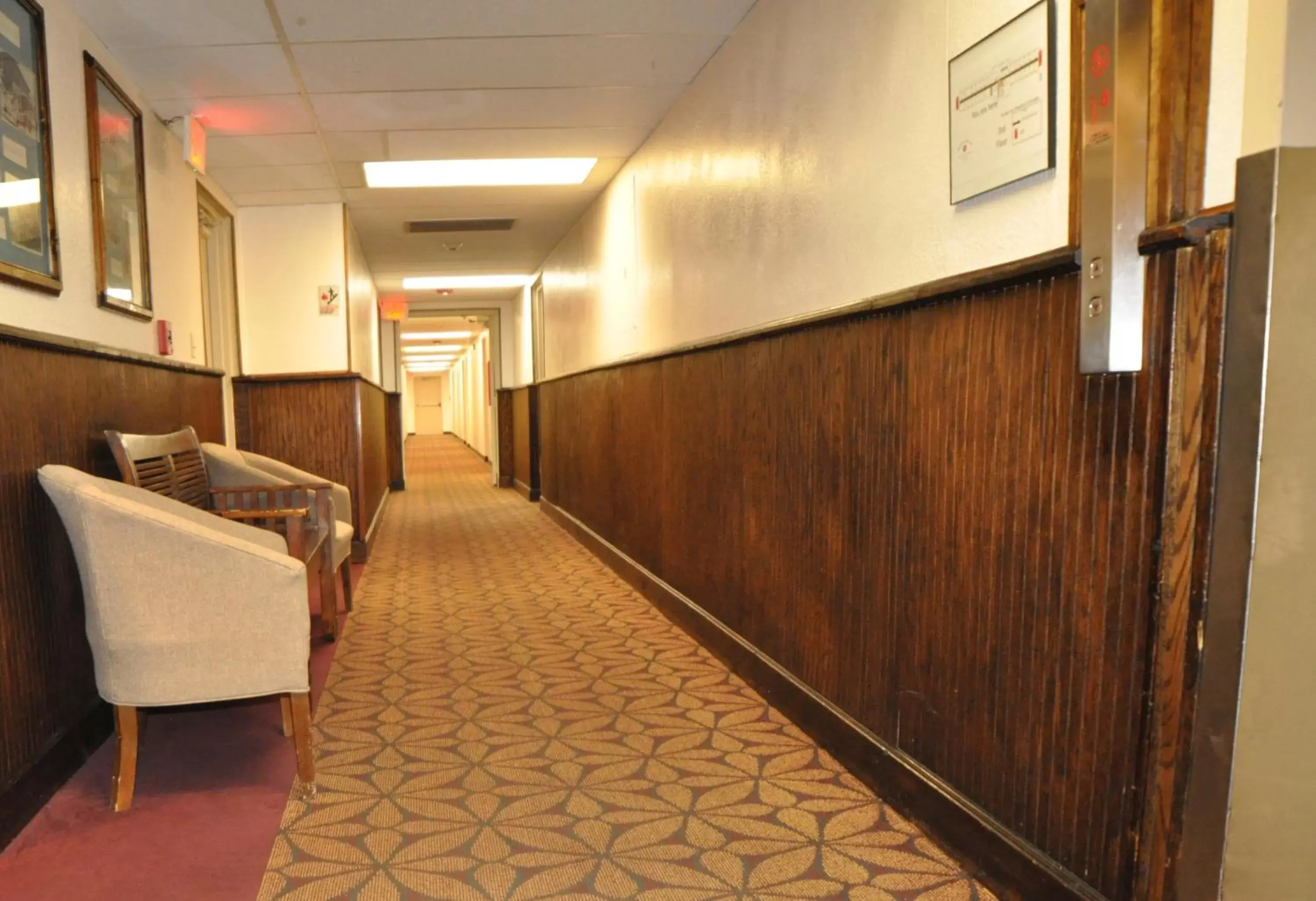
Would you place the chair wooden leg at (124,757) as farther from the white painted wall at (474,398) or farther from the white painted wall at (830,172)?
the white painted wall at (474,398)

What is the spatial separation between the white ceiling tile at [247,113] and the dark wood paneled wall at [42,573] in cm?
155

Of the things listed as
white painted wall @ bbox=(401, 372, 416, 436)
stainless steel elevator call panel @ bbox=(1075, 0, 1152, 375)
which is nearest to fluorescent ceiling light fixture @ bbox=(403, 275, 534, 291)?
stainless steel elevator call panel @ bbox=(1075, 0, 1152, 375)

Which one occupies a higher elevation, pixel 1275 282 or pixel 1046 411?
pixel 1275 282

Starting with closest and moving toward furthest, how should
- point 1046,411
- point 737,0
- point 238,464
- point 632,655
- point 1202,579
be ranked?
point 1202,579 → point 1046,411 → point 737,0 → point 632,655 → point 238,464

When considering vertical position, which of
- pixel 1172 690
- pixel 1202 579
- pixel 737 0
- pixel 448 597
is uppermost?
pixel 737 0

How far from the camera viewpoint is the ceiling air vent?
654 centimetres

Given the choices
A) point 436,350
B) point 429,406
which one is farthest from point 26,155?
point 429,406

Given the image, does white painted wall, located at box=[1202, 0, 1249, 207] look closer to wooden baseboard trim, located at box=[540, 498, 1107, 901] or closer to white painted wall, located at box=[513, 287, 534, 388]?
wooden baseboard trim, located at box=[540, 498, 1107, 901]

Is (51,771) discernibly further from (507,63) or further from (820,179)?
(507,63)

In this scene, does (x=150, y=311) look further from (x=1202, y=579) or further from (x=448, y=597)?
(x=1202, y=579)

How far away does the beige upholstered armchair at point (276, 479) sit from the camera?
12.5ft

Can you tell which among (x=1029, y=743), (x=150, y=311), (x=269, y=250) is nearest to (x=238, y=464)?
(x=150, y=311)

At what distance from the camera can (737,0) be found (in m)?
3.04

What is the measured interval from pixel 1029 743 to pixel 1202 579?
22.6 inches
